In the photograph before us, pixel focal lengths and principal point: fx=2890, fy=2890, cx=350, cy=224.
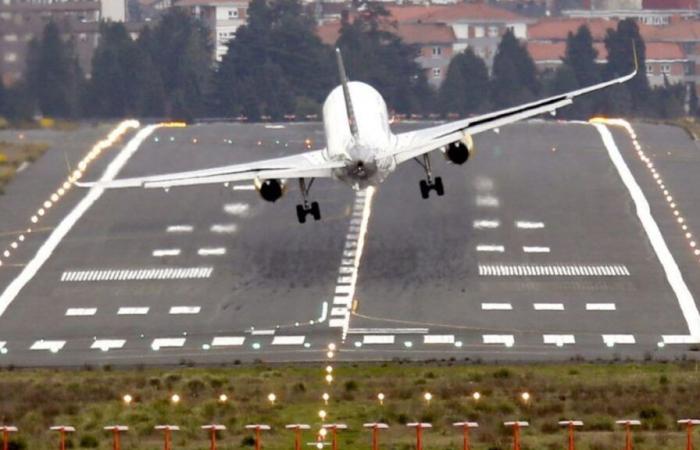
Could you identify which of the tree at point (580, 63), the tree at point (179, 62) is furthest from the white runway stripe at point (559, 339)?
the tree at point (580, 63)

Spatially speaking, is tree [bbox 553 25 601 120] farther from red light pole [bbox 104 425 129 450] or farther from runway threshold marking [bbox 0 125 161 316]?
red light pole [bbox 104 425 129 450]

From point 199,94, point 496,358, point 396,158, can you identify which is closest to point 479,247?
point 396,158

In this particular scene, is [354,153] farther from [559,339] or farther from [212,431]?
[212,431]

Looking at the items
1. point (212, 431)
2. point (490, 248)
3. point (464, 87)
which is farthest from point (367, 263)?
point (464, 87)

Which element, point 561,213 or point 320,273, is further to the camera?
point 561,213

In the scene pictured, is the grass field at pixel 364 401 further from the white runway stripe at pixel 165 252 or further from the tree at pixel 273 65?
the tree at pixel 273 65

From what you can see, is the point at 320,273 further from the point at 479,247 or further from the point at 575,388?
the point at 575,388
